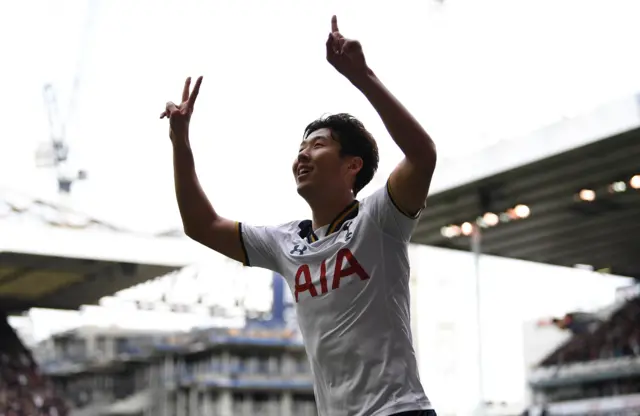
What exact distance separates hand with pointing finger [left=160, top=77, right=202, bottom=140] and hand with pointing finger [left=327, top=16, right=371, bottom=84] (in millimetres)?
542

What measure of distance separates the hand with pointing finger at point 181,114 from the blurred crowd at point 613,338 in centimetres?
2109

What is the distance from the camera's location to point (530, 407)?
26.5m

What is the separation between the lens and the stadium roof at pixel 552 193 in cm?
1200

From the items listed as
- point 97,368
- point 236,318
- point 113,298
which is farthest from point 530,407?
→ point 97,368

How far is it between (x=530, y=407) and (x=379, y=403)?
25.7 meters

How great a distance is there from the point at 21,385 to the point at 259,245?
21838 mm

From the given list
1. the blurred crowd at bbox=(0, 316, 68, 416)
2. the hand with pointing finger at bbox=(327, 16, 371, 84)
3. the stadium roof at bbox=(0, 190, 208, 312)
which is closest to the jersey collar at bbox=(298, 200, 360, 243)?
the hand with pointing finger at bbox=(327, 16, 371, 84)

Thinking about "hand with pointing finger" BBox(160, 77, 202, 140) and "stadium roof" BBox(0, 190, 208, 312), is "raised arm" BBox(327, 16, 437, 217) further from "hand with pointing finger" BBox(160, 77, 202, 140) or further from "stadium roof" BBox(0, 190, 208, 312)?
"stadium roof" BBox(0, 190, 208, 312)

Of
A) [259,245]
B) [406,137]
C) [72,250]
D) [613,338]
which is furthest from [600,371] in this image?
[406,137]

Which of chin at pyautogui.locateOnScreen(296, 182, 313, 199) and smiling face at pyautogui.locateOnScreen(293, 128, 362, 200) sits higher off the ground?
smiling face at pyautogui.locateOnScreen(293, 128, 362, 200)

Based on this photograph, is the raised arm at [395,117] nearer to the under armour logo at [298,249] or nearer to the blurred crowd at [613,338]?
the under armour logo at [298,249]

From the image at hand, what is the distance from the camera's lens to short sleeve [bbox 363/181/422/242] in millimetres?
2002

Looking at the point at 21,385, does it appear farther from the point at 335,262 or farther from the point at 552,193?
the point at 335,262

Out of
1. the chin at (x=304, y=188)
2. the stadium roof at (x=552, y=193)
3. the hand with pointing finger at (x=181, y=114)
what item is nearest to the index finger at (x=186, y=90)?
the hand with pointing finger at (x=181, y=114)
